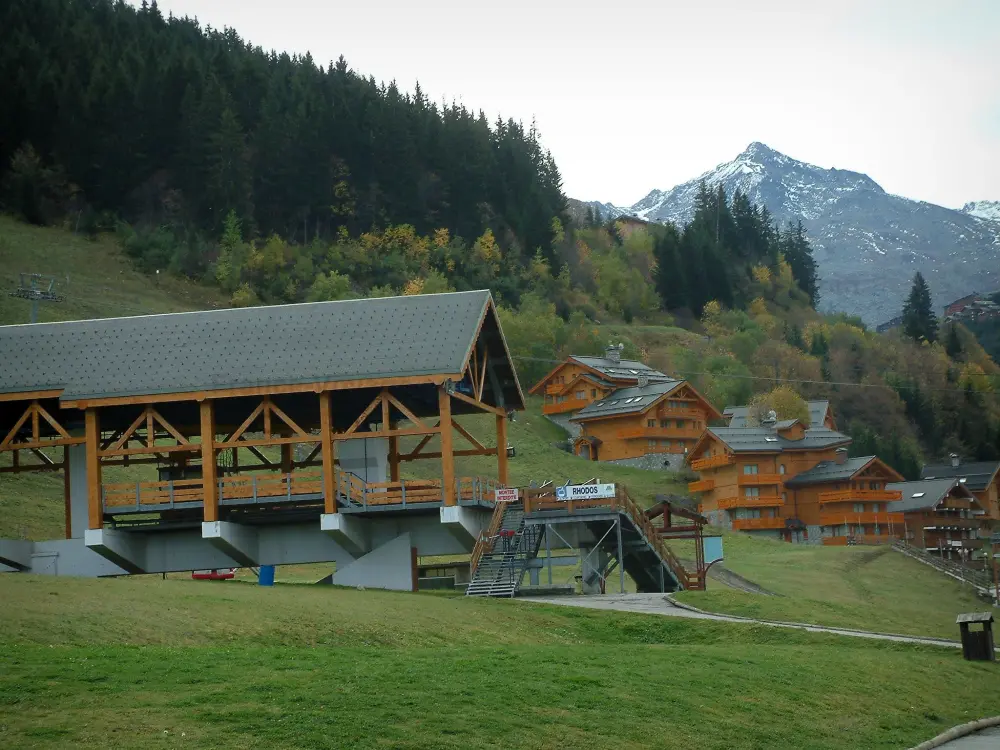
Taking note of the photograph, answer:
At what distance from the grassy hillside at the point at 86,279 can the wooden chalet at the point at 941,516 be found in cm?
5564

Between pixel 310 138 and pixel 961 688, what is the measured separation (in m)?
119

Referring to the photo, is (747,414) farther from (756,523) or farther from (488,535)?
(488,535)

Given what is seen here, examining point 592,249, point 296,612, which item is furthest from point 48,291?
point 592,249

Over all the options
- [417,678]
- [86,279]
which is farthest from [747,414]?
[417,678]

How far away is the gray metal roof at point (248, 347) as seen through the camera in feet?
139

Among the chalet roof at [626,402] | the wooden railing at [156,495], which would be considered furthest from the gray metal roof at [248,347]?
the chalet roof at [626,402]

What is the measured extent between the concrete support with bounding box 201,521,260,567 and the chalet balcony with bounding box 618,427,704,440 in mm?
67923

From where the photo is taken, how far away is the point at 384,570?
4384 cm

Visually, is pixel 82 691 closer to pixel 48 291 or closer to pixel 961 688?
pixel 961 688

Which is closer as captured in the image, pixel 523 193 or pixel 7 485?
pixel 7 485

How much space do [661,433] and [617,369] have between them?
12.7 metres

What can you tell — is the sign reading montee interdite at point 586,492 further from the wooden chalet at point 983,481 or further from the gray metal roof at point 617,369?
the wooden chalet at point 983,481

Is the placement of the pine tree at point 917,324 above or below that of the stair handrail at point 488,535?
above

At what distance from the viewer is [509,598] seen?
1572 inches
